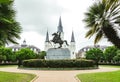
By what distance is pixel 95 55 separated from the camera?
77438mm

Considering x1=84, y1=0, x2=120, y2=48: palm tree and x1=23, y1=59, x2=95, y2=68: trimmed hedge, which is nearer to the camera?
x1=84, y1=0, x2=120, y2=48: palm tree

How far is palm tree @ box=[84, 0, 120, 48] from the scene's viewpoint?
23.3 feet

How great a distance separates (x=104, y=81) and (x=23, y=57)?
61.3 meters

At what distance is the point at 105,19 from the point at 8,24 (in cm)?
347

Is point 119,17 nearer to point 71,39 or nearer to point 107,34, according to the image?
point 107,34

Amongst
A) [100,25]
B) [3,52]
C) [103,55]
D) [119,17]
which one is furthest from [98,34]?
[103,55]

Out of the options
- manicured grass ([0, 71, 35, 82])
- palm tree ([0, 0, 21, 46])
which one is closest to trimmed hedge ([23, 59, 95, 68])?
manicured grass ([0, 71, 35, 82])

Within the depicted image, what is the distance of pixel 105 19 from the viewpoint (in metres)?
7.25

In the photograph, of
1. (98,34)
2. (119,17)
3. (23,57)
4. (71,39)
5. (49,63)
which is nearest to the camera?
(119,17)

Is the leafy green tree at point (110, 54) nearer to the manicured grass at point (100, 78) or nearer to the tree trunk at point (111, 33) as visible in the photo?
the manicured grass at point (100, 78)

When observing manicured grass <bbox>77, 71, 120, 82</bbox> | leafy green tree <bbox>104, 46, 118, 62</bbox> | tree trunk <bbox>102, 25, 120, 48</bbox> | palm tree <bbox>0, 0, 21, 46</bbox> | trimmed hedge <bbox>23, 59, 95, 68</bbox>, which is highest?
leafy green tree <bbox>104, 46, 118, 62</bbox>

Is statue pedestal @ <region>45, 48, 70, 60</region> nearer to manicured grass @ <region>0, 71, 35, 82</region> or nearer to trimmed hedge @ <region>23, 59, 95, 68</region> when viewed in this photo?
trimmed hedge @ <region>23, 59, 95, 68</region>

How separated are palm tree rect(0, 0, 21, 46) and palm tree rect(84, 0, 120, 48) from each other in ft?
9.26

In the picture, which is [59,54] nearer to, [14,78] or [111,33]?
[14,78]
